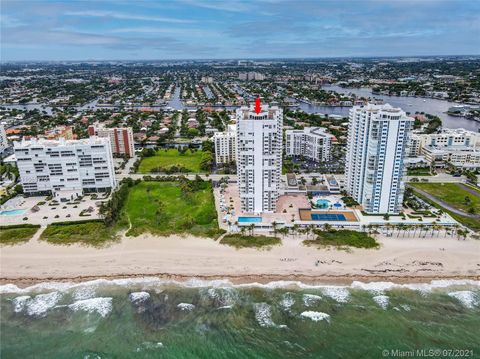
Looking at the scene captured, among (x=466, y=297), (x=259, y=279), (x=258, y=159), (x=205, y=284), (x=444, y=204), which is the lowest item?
(x=466, y=297)

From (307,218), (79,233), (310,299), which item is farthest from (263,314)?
(79,233)

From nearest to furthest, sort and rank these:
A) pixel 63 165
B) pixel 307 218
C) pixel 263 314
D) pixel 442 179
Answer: pixel 263 314 < pixel 307 218 < pixel 63 165 < pixel 442 179

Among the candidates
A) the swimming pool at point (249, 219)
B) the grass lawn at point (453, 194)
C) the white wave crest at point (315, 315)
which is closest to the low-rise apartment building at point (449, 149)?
the grass lawn at point (453, 194)

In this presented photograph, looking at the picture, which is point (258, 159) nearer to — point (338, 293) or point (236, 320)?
point (338, 293)

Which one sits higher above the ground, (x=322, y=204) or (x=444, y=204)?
(x=322, y=204)

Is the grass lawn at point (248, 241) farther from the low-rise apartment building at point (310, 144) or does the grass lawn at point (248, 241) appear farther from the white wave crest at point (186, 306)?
the low-rise apartment building at point (310, 144)

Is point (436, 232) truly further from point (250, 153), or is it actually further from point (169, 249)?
point (169, 249)

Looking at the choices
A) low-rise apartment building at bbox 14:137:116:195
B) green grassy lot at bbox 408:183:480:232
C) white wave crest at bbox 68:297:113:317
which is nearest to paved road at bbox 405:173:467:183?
green grassy lot at bbox 408:183:480:232
